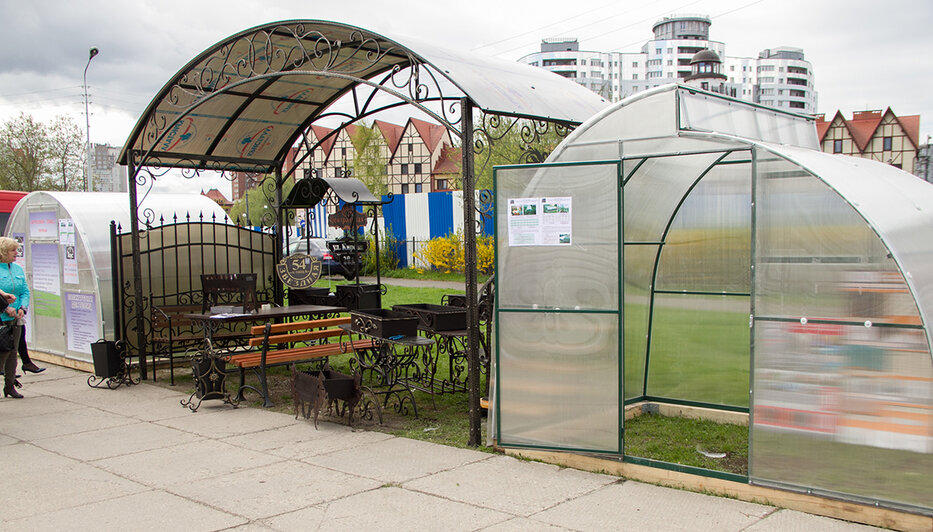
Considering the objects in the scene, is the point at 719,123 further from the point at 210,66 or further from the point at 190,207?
the point at 190,207

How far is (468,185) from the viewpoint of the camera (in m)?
6.56

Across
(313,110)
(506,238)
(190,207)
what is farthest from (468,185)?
(190,207)

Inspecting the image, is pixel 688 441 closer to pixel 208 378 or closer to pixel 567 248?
pixel 567 248

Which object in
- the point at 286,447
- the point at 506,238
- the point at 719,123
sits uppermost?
the point at 719,123

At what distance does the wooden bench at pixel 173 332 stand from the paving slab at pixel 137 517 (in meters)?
4.37

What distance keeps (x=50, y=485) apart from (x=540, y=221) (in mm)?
4299

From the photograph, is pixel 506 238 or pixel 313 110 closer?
pixel 506 238

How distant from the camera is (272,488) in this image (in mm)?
5703

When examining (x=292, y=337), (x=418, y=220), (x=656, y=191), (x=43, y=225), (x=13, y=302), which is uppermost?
(x=418, y=220)

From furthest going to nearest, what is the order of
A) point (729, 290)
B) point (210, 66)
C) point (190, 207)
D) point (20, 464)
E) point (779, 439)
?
point (190, 207) → point (210, 66) → point (729, 290) → point (20, 464) → point (779, 439)

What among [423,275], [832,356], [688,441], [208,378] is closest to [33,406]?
[208,378]

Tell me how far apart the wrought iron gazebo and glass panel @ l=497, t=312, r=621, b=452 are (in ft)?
1.63

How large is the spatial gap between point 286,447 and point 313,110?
5.92 metres

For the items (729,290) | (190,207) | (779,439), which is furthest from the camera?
(190,207)
